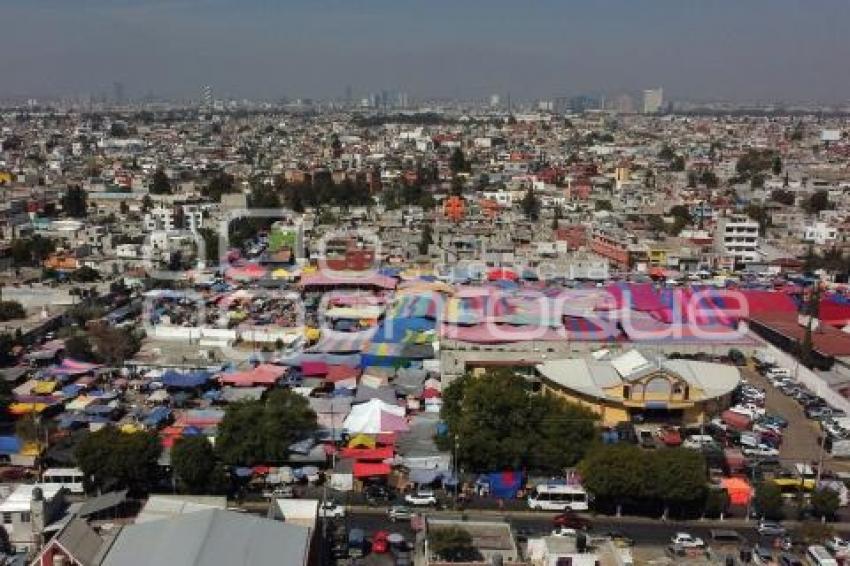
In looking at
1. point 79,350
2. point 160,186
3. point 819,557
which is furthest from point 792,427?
point 160,186

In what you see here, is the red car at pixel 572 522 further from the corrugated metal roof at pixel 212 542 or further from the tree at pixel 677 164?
the tree at pixel 677 164

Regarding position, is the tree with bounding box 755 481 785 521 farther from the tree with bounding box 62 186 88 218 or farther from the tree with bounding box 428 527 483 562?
the tree with bounding box 62 186 88 218

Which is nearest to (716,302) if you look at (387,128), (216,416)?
(216,416)

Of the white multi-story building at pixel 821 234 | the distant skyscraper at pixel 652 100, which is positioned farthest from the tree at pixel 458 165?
the distant skyscraper at pixel 652 100

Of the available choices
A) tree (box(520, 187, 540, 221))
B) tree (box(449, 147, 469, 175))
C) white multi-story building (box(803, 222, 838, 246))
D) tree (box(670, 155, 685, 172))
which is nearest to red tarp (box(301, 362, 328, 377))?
tree (box(520, 187, 540, 221))

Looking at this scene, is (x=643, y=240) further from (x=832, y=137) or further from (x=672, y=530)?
(x=832, y=137)
